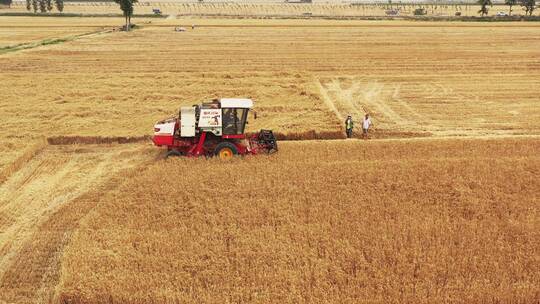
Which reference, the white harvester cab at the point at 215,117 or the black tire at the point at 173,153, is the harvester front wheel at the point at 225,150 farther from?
the black tire at the point at 173,153

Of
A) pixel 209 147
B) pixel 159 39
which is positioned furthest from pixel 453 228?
pixel 159 39

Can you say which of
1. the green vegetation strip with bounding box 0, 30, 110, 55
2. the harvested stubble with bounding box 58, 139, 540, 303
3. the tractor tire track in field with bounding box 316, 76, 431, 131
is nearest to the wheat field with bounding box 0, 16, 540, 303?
the harvested stubble with bounding box 58, 139, 540, 303

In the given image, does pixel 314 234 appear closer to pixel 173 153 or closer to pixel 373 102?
pixel 173 153

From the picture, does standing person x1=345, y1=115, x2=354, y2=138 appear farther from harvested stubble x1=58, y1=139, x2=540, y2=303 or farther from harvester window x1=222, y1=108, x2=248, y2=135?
harvester window x1=222, y1=108, x2=248, y2=135

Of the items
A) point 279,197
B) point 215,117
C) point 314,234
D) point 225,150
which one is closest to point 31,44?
point 215,117

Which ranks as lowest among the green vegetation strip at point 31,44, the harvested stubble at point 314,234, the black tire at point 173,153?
the harvested stubble at point 314,234

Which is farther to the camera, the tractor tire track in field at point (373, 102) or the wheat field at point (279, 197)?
the tractor tire track in field at point (373, 102)

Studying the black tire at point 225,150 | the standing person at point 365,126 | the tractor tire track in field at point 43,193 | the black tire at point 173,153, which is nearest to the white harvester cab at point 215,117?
the black tire at point 225,150

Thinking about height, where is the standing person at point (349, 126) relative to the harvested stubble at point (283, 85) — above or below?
below
